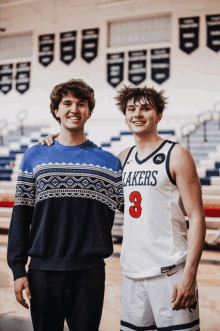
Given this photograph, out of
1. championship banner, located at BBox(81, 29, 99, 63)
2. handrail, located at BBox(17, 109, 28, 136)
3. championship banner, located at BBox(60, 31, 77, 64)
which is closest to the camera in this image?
championship banner, located at BBox(81, 29, 99, 63)

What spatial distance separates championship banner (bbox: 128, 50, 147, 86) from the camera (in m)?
10.2

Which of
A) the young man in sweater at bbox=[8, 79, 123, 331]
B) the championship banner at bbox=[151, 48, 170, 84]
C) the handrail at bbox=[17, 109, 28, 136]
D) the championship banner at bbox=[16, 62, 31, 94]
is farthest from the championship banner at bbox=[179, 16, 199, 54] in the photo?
the young man in sweater at bbox=[8, 79, 123, 331]

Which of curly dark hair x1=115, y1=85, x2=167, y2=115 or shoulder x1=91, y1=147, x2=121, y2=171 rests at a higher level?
curly dark hair x1=115, y1=85, x2=167, y2=115

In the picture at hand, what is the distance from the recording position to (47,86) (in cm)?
1122

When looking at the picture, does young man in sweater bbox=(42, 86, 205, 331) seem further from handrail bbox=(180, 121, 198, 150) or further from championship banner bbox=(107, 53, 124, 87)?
championship banner bbox=(107, 53, 124, 87)

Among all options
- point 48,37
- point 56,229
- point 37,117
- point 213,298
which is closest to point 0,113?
point 37,117

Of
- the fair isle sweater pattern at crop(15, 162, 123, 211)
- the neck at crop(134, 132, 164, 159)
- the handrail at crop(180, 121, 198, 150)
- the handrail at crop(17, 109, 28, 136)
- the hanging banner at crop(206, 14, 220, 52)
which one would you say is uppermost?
the hanging banner at crop(206, 14, 220, 52)

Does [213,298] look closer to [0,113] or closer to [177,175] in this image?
[177,175]

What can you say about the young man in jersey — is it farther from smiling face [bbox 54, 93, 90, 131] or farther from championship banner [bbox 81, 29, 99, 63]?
championship banner [bbox 81, 29, 99, 63]

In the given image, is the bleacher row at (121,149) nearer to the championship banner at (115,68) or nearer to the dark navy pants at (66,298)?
the championship banner at (115,68)

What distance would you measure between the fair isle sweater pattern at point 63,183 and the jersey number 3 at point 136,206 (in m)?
0.11

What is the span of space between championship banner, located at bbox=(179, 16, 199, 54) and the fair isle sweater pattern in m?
9.41

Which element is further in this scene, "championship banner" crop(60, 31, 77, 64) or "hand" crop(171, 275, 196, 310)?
"championship banner" crop(60, 31, 77, 64)

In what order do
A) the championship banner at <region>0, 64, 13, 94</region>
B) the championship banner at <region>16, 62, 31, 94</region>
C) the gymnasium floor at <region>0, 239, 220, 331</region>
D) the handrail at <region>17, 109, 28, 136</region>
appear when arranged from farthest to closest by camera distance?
the championship banner at <region>0, 64, 13, 94</region>
the championship banner at <region>16, 62, 31, 94</region>
the handrail at <region>17, 109, 28, 136</region>
the gymnasium floor at <region>0, 239, 220, 331</region>
